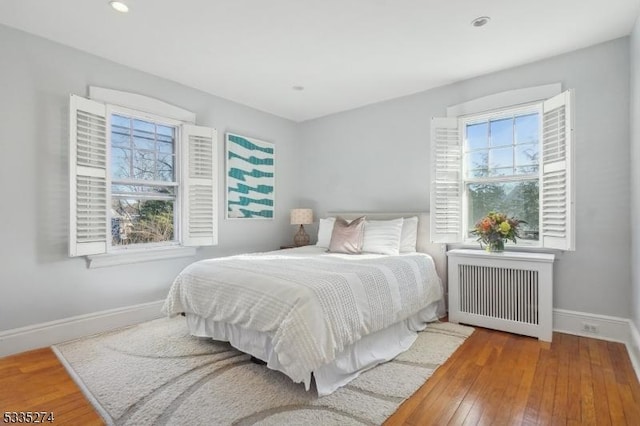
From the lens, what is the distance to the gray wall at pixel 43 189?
2.62 m

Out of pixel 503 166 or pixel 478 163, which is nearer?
pixel 503 166

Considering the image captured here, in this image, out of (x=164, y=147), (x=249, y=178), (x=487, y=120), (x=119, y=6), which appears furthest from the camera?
(x=249, y=178)

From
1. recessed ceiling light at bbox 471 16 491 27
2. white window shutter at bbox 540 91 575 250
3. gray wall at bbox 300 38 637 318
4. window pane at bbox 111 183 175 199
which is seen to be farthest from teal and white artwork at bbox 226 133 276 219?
white window shutter at bbox 540 91 575 250

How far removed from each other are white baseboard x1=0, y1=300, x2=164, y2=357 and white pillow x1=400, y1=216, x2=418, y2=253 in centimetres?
276

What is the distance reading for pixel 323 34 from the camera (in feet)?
8.98

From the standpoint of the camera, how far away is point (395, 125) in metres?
4.21

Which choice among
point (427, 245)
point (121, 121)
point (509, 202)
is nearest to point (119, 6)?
point (121, 121)

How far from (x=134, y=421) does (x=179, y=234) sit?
7.52ft

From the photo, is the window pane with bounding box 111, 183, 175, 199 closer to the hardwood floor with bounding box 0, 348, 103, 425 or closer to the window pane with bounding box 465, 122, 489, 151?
the hardwood floor with bounding box 0, 348, 103, 425

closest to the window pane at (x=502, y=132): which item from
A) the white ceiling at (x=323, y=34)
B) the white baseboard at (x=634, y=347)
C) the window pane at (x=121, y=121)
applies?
the white ceiling at (x=323, y=34)

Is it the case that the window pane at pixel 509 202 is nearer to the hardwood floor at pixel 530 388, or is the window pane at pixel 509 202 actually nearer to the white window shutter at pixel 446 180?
the white window shutter at pixel 446 180

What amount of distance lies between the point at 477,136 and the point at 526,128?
47cm

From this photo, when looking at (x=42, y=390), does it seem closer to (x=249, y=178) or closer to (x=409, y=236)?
(x=249, y=178)

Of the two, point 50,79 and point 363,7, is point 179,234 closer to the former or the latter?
point 50,79
